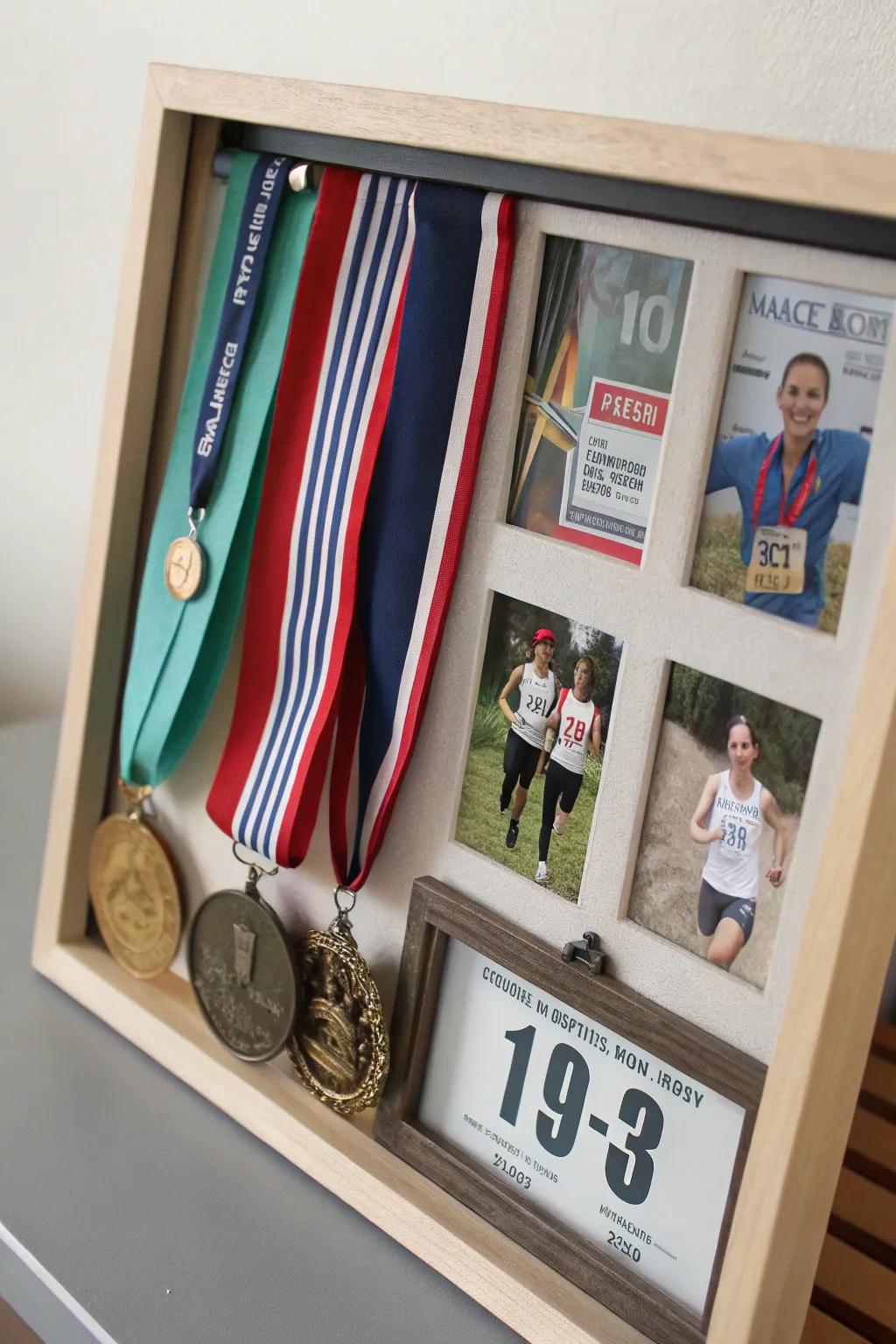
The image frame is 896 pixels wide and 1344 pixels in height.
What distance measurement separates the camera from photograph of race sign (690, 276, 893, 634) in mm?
466

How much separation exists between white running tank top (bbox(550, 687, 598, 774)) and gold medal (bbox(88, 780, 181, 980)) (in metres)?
0.26

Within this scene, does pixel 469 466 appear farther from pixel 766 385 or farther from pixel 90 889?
pixel 90 889

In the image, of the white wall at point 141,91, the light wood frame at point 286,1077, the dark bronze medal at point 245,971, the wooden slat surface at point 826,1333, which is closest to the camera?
the light wood frame at point 286,1077

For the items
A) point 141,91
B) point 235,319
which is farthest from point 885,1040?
point 141,91

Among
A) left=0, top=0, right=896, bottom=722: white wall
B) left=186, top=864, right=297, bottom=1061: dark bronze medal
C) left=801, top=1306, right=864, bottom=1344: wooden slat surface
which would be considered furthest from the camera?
left=0, top=0, right=896, bottom=722: white wall

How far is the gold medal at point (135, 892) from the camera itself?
28.7 inches

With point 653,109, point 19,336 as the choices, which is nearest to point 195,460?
point 653,109

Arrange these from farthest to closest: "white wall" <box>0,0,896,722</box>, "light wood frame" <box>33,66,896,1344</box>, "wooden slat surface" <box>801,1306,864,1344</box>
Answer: "white wall" <box>0,0,896,722</box> < "wooden slat surface" <box>801,1306,864,1344</box> < "light wood frame" <box>33,66,896,1344</box>

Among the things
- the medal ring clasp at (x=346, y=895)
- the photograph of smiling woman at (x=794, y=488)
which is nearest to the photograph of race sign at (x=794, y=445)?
the photograph of smiling woman at (x=794, y=488)

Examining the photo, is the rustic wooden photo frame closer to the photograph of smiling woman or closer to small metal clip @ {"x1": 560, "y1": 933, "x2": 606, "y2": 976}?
small metal clip @ {"x1": 560, "y1": 933, "x2": 606, "y2": 976}

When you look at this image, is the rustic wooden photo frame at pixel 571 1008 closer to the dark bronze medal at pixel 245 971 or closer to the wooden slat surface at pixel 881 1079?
the dark bronze medal at pixel 245 971

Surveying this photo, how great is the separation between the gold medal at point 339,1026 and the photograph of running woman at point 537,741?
86 mm

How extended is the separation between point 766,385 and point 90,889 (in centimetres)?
48

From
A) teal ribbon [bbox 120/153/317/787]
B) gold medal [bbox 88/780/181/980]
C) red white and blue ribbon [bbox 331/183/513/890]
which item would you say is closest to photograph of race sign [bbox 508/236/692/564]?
red white and blue ribbon [bbox 331/183/513/890]
